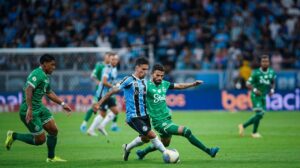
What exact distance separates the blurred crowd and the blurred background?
5 centimetres

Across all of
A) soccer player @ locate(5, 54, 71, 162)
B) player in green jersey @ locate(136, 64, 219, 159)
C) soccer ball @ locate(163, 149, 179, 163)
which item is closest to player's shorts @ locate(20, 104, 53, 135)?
soccer player @ locate(5, 54, 71, 162)

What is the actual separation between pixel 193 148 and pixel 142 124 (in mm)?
3608

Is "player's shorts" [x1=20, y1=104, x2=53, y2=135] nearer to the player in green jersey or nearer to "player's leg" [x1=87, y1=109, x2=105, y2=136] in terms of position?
the player in green jersey

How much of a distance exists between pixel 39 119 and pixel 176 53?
63.0ft

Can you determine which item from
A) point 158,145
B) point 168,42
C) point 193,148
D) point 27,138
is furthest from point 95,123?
point 168,42

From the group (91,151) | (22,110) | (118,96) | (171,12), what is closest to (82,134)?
(91,151)

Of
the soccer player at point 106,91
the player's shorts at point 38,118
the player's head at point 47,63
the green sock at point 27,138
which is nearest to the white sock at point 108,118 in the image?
the soccer player at point 106,91

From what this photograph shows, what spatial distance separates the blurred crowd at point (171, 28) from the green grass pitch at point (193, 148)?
5660mm

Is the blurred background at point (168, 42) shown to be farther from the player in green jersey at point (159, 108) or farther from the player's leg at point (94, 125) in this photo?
the player in green jersey at point (159, 108)

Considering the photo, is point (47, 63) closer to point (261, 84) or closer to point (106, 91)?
point (106, 91)

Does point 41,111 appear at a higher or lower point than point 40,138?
higher

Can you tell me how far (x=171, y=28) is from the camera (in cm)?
3319

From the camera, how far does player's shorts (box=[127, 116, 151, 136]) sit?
13242 mm

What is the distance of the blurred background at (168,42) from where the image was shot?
3053cm
